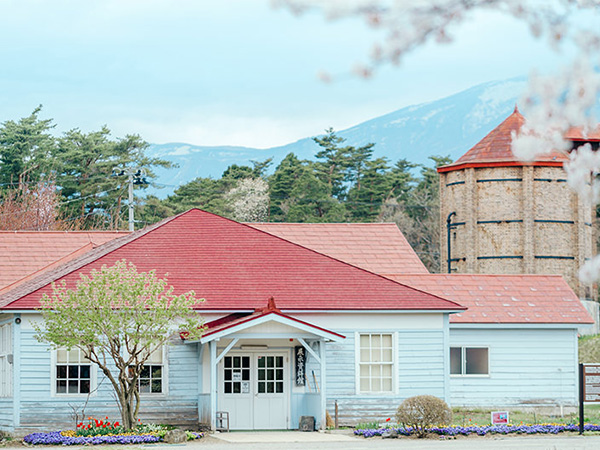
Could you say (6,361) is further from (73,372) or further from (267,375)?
(267,375)

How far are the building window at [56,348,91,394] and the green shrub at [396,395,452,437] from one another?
23.7 feet

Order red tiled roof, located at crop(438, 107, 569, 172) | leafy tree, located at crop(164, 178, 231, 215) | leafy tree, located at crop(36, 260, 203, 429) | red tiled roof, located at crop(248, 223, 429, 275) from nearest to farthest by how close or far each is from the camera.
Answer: leafy tree, located at crop(36, 260, 203, 429), red tiled roof, located at crop(248, 223, 429, 275), red tiled roof, located at crop(438, 107, 569, 172), leafy tree, located at crop(164, 178, 231, 215)

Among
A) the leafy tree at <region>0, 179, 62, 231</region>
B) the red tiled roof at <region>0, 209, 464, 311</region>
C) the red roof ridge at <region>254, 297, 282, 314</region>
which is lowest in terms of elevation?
the red roof ridge at <region>254, 297, 282, 314</region>

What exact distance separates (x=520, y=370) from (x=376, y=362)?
19.4ft

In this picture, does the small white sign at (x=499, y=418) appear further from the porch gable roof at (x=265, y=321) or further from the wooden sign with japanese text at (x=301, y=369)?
the wooden sign with japanese text at (x=301, y=369)

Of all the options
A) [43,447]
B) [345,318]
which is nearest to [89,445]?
[43,447]

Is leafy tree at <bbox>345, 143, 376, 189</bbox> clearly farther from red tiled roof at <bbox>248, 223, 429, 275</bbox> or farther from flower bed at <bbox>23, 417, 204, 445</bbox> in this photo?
flower bed at <bbox>23, 417, 204, 445</bbox>

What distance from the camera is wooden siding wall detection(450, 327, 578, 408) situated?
94.5 ft

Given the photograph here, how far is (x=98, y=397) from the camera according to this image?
23781mm

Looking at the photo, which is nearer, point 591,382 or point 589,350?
point 591,382

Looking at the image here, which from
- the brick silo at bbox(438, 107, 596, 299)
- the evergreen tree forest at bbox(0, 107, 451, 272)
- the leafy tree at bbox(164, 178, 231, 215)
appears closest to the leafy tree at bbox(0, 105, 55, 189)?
the evergreen tree forest at bbox(0, 107, 451, 272)

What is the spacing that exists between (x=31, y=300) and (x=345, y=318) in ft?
23.6

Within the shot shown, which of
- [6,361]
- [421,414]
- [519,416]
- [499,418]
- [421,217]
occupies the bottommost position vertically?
[519,416]

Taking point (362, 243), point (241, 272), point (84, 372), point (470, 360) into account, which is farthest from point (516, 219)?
point (84, 372)
